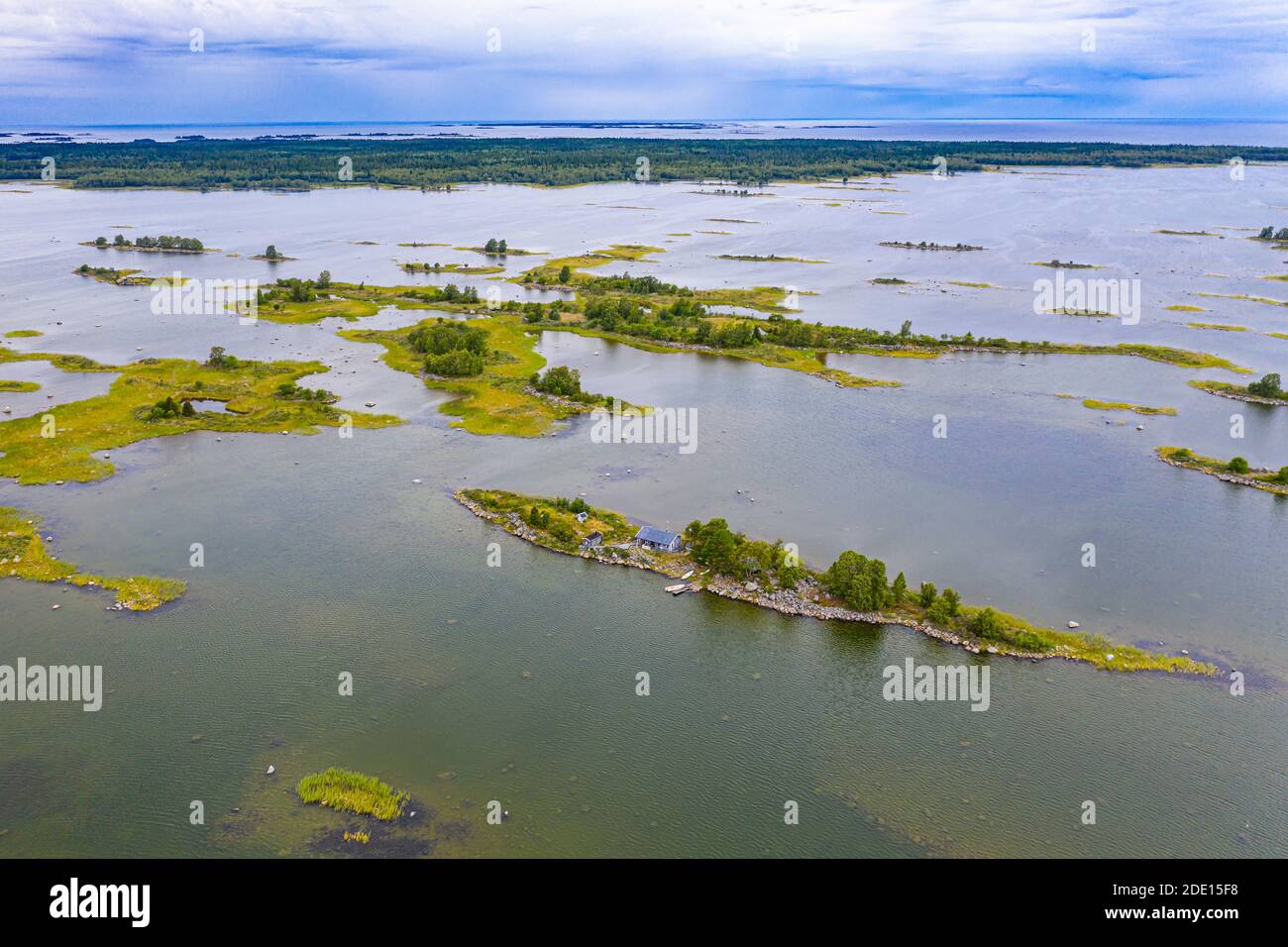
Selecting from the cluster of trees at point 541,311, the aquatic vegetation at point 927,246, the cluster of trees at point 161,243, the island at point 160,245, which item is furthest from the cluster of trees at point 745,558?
the cluster of trees at point 161,243

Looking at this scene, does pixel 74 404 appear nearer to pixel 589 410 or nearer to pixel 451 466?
pixel 451 466

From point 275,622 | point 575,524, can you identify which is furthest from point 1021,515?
point 275,622

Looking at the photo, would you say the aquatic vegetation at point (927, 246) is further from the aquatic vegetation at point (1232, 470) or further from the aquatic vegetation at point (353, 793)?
the aquatic vegetation at point (353, 793)

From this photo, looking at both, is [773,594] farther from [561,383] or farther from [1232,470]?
[1232,470]

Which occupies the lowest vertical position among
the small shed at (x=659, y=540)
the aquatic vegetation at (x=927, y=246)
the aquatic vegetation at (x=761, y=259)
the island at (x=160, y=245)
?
the small shed at (x=659, y=540)

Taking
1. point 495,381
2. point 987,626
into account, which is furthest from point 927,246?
point 987,626

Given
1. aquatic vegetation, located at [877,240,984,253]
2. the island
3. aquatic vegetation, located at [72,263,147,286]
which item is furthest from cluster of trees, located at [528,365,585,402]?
aquatic vegetation, located at [877,240,984,253]
